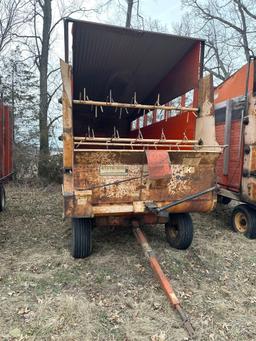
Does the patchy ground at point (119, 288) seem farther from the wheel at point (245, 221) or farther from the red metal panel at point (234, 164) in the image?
the red metal panel at point (234, 164)

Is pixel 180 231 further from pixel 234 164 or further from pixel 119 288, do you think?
pixel 234 164

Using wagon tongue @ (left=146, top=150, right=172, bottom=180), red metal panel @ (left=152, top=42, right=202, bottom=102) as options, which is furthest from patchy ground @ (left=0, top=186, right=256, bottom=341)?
red metal panel @ (left=152, top=42, right=202, bottom=102)

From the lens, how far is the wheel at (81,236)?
12.5 feet

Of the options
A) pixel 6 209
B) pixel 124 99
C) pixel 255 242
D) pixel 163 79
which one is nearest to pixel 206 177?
pixel 255 242

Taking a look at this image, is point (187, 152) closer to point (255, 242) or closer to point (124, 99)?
point (255, 242)

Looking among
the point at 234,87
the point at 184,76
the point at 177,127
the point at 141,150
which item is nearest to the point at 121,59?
the point at 184,76

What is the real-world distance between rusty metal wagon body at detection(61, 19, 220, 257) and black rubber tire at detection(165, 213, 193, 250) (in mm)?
15

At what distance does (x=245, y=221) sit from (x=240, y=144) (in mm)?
1360

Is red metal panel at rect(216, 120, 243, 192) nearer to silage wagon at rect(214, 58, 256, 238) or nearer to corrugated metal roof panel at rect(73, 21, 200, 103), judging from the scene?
silage wagon at rect(214, 58, 256, 238)

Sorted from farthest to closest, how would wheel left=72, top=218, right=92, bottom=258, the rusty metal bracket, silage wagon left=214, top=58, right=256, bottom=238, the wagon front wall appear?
silage wagon left=214, top=58, right=256, bottom=238 → wheel left=72, top=218, right=92, bottom=258 → the rusty metal bracket → the wagon front wall

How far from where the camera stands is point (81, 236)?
3807 millimetres

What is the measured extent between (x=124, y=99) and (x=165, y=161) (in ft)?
10.3

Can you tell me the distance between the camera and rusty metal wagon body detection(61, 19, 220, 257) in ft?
11.4

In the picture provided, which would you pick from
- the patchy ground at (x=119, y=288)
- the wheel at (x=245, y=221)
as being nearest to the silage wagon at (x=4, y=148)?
the patchy ground at (x=119, y=288)
